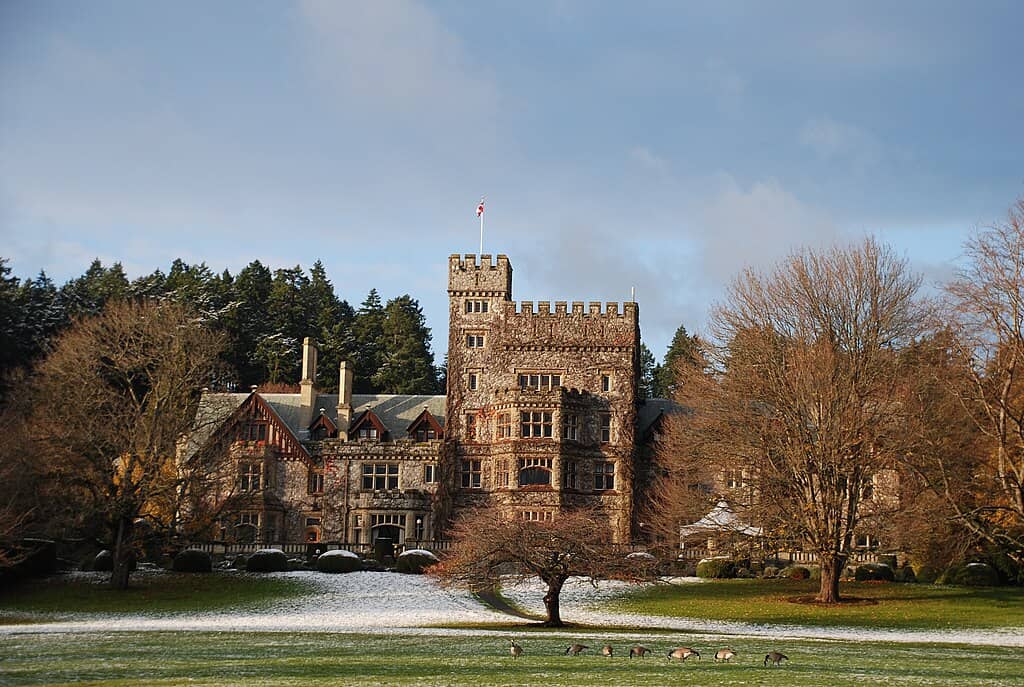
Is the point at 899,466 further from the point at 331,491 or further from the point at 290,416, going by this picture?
the point at 290,416

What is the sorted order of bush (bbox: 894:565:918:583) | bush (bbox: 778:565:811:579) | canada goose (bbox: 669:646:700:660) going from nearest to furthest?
canada goose (bbox: 669:646:700:660)
bush (bbox: 894:565:918:583)
bush (bbox: 778:565:811:579)

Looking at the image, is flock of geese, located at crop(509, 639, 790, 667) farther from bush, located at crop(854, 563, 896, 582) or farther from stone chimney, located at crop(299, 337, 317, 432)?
stone chimney, located at crop(299, 337, 317, 432)

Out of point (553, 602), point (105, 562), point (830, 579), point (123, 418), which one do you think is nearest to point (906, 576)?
point (830, 579)

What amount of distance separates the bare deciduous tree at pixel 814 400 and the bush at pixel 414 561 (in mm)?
13486

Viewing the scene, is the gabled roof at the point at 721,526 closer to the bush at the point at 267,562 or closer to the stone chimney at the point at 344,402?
the bush at the point at 267,562

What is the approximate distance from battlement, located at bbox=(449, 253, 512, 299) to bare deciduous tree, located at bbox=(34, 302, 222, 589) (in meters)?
14.5

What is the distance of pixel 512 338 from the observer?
62969 mm

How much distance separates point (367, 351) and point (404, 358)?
4.13 meters

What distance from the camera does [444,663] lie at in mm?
22812

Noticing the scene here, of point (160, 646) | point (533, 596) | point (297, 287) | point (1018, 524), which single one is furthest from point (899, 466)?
point (297, 287)

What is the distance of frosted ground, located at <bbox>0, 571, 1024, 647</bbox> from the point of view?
109 feet

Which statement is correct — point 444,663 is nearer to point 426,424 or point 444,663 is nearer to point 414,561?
point 414,561

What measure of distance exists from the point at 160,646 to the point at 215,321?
70146 mm

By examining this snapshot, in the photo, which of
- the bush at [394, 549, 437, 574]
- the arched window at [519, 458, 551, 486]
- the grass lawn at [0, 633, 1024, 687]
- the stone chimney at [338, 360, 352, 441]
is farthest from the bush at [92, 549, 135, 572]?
the grass lawn at [0, 633, 1024, 687]
